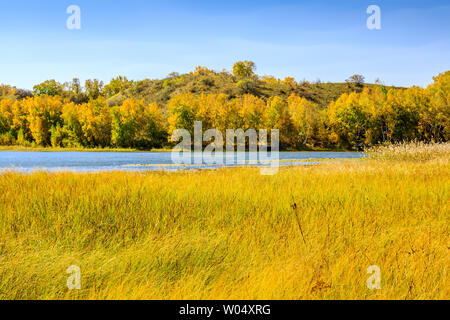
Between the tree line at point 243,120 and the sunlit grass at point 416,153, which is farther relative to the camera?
the tree line at point 243,120

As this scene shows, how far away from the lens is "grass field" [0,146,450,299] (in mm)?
3158

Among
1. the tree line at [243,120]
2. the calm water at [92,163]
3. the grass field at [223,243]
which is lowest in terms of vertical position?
the calm water at [92,163]

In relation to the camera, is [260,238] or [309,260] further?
[260,238]

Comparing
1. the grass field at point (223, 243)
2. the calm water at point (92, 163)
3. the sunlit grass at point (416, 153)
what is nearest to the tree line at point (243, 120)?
the calm water at point (92, 163)

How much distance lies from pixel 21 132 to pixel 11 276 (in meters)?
75.1

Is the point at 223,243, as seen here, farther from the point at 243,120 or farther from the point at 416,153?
the point at 243,120

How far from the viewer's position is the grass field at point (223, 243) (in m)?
3.16

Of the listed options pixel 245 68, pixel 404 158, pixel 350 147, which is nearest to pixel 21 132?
pixel 350 147

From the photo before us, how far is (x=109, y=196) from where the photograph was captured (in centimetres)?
640

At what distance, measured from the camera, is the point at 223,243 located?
4281mm

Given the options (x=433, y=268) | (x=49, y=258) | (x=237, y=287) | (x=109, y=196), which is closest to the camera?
(x=237, y=287)

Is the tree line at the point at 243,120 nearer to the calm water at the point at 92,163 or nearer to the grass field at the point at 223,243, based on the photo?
the calm water at the point at 92,163

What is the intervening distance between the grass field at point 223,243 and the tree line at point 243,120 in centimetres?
5434
